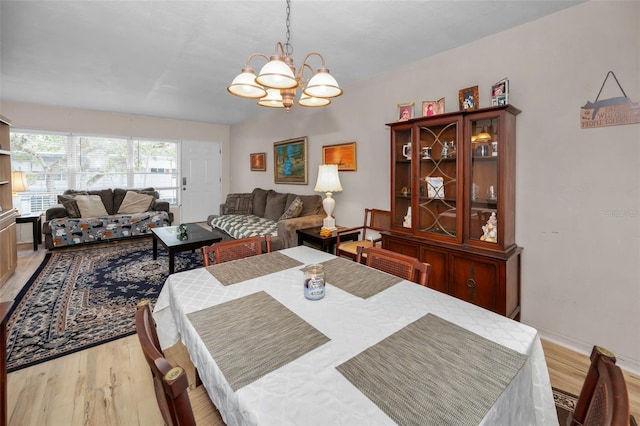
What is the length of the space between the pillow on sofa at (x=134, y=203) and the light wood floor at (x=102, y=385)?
3.97m

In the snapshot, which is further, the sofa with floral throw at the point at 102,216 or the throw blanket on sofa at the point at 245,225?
the sofa with floral throw at the point at 102,216

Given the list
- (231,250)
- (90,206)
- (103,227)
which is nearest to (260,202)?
(103,227)

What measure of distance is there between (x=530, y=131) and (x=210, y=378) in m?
2.66

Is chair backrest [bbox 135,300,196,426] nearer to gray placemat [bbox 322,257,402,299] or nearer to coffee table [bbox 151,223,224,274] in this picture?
gray placemat [bbox 322,257,402,299]

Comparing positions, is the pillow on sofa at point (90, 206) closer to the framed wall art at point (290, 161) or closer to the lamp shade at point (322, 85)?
the framed wall art at point (290, 161)

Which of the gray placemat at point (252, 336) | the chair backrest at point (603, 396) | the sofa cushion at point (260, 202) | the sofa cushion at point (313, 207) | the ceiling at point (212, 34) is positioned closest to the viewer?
the chair backrest at point (603, 396)

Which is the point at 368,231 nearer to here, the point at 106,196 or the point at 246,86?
the point at 246,86

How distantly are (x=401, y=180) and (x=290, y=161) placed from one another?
2.50m

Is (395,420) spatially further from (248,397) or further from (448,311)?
(448,311)

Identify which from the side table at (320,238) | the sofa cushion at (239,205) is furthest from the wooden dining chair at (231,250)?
the sofa cushion at (239,205)

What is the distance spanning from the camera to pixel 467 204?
2352 mm

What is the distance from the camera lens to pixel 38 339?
7.31 feet

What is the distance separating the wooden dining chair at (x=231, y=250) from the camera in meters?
1.83

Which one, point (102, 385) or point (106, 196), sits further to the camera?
point (106, 196)
